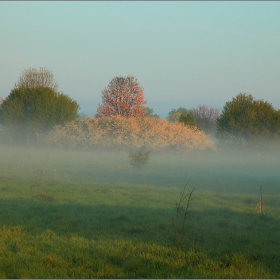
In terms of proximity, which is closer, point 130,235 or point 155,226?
point 130,235

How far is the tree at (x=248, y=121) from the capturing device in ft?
171

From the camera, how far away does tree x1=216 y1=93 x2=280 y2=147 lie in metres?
52.0

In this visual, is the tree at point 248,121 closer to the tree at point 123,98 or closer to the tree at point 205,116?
the tree at point 123,98

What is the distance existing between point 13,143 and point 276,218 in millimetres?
53849

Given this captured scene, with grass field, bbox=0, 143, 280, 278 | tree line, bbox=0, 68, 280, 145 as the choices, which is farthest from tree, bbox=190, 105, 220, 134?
grass field, bbox=0, 143, 280, 278

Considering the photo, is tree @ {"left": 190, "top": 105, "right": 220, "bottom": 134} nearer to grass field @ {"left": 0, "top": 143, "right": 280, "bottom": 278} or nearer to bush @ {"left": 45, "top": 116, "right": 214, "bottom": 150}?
bush @ {"left": 45, "top": 116, "right": 214, "bottom": 150}

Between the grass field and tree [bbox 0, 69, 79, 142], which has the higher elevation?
tree [bbox 0, 69, 79, 142]

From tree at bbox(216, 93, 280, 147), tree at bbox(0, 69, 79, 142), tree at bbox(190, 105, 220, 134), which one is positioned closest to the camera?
tree at bbox(216, 93, 280, 147)

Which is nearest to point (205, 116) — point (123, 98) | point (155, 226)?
point (123, 98)

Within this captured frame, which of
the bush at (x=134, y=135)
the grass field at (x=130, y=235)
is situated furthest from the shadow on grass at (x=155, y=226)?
the bush at (x=134, y=135)

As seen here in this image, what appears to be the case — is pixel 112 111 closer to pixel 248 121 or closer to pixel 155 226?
pixel 248 121

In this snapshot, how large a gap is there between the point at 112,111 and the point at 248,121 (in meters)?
23.1

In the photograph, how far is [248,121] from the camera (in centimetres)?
5206

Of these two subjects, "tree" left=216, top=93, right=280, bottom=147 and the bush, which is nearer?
the bush
